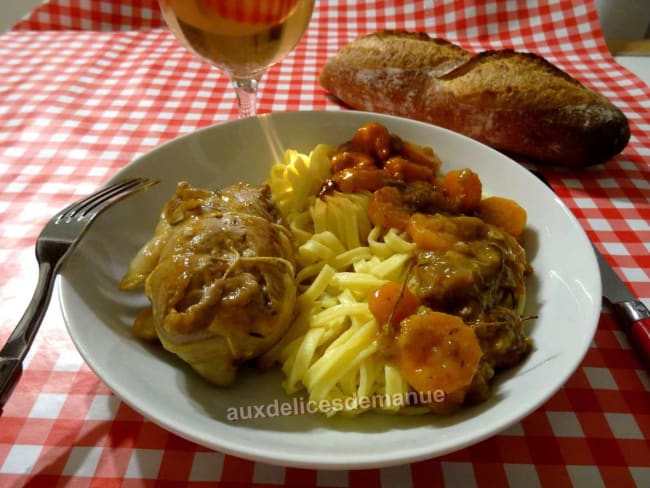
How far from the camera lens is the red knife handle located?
5.98 ft

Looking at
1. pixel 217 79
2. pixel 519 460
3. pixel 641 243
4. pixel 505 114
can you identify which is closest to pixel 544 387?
pixel 519 460

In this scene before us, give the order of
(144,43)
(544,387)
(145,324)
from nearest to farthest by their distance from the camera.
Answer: (544,387), (145,324), (144,43)

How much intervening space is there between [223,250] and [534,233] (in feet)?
3.95

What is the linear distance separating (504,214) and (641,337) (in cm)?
64

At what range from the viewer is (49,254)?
1678 mm

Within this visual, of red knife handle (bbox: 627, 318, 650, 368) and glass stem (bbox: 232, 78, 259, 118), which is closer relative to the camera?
red knife handle (bbox: 627, 318, 650, 368)

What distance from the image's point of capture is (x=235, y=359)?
1517mm

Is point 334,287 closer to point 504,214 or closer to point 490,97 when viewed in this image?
point 504,214

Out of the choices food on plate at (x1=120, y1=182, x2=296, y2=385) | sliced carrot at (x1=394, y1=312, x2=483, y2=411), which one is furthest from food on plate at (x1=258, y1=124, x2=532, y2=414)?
food on plate at (x1=120, y1=182, x2=296, y2=385)

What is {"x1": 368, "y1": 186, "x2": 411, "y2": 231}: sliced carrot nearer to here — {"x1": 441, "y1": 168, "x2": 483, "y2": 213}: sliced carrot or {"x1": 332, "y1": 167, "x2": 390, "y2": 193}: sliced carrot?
{"x1": 332, "y1": 167, "x2": 390, "y2": 193}: sliced carrot

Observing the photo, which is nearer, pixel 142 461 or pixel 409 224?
pixel 142 461

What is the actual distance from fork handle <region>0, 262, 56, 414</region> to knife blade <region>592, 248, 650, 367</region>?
6.25 ft

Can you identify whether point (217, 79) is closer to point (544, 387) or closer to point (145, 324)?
point (145, 324)

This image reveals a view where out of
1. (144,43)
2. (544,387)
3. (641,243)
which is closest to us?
(544,387)
